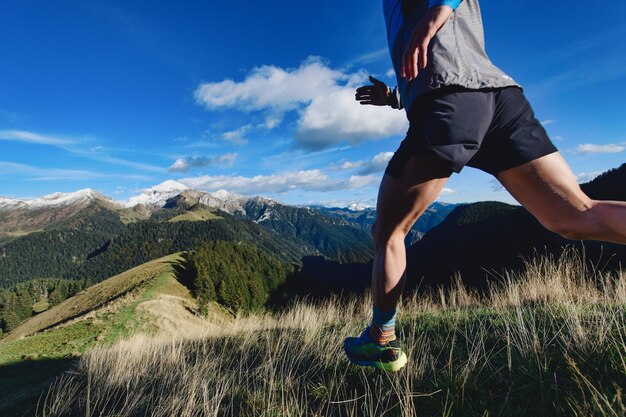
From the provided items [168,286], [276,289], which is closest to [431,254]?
[276,289]

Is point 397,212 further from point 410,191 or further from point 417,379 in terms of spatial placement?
point 417,379

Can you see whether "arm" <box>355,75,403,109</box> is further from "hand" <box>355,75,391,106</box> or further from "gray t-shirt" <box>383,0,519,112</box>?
"gray t-shirt" <box>383,0,519,112</box>

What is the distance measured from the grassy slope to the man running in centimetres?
365

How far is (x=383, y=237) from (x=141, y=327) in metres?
28.3

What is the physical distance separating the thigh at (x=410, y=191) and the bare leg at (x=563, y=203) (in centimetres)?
44

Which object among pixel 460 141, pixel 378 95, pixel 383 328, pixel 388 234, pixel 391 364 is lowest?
pixel 391 364

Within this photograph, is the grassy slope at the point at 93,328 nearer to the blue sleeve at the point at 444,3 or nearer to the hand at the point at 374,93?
the hand at the point at 374,93

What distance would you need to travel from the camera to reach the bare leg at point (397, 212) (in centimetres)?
168

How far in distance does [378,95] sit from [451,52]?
38.5 inches

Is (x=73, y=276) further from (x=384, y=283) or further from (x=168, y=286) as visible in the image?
(x=384, y=283)

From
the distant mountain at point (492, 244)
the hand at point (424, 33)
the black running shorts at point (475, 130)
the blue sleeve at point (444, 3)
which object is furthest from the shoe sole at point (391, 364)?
the distant mountain at point (492, 244)

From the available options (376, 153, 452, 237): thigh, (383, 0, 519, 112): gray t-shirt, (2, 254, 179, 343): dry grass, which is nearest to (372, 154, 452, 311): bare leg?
(376, 153, 452, 237): thigh

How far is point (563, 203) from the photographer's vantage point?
1719mm

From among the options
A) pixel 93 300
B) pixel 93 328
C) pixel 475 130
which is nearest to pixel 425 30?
pixel 475 130
